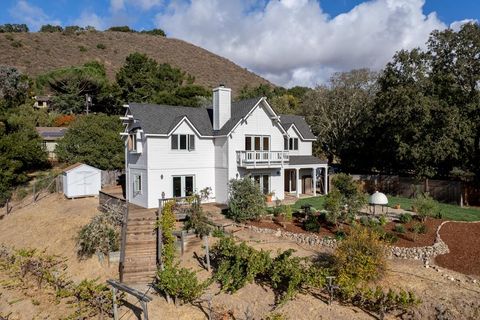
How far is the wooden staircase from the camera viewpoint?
56.0 feet

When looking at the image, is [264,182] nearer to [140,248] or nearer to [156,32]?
[140,248]

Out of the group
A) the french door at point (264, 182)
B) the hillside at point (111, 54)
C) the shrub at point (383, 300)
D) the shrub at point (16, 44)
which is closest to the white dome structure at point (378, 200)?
the shrub at point (383, 300)

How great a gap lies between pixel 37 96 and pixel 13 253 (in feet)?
179

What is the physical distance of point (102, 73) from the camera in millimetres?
67500

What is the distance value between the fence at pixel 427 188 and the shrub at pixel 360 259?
47.1 feet

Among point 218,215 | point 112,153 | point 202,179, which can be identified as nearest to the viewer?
point 218,215

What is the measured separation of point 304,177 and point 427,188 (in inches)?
418

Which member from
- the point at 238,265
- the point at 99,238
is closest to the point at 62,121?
the point at 99,238

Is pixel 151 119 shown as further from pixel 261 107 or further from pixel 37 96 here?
pixel 37 96

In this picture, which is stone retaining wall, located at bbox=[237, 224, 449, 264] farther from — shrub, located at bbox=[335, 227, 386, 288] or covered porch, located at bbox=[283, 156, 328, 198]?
covered porch, located at bbox=[283, 156, 328, 198]

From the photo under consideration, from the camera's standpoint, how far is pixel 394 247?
706 inches

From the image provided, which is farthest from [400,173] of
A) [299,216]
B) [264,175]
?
[299,216]

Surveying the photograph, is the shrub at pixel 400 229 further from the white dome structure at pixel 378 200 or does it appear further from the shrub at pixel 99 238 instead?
the shrub at pixel 99 238

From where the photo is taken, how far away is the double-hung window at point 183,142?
86.7 ft
